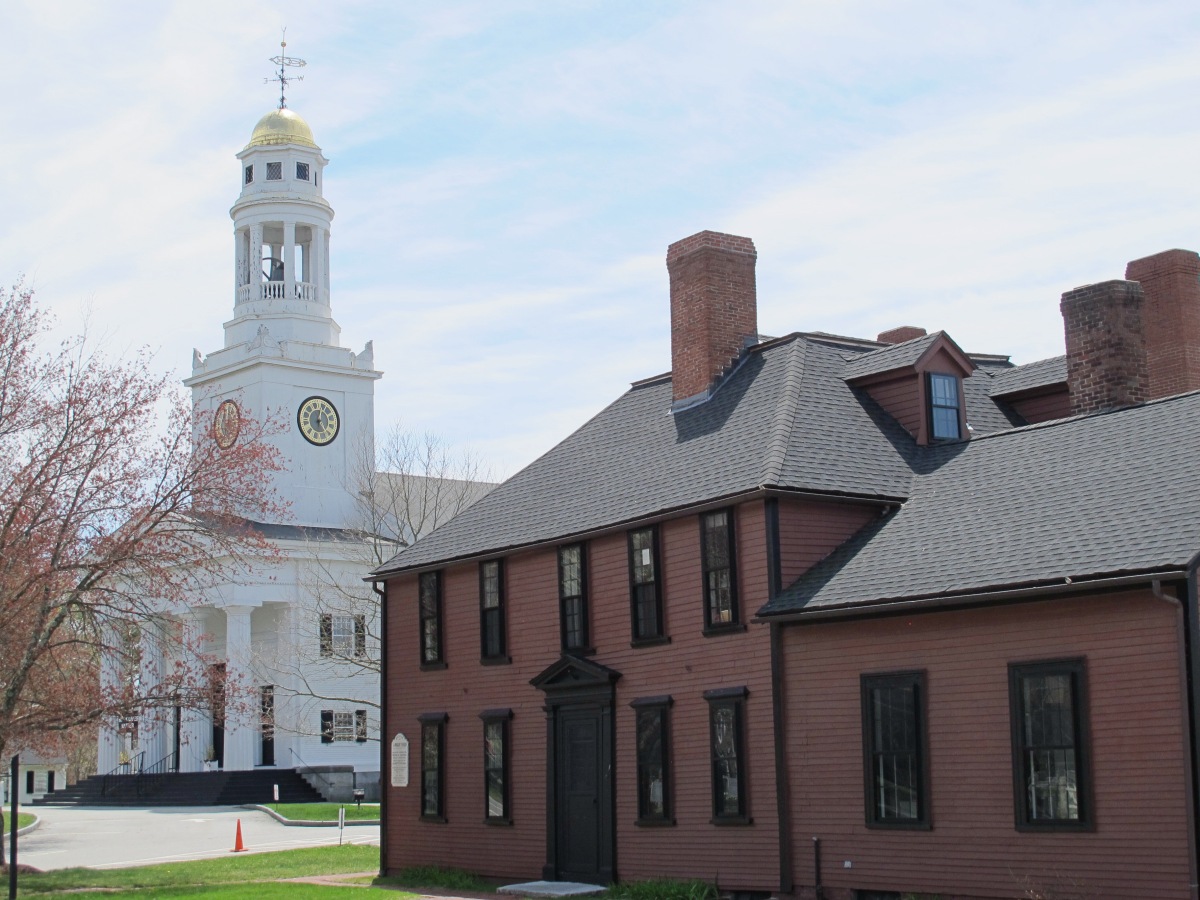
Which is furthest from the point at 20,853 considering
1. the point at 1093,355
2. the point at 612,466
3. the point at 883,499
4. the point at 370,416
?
the point at 370,416

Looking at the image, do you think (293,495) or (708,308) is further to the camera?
(293,495)

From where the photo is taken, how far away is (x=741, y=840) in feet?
69.6

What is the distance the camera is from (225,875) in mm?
27906

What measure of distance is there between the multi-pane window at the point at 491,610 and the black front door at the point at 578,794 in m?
2.33

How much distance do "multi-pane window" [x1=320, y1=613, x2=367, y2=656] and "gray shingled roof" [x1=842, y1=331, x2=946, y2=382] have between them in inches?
1107

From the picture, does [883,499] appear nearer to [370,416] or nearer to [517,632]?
[517,632]

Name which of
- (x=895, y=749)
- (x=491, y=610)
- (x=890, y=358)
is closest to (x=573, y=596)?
(x=491, y=610)

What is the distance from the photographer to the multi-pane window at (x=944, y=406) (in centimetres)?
2445

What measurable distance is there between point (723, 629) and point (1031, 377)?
8502 millimetres

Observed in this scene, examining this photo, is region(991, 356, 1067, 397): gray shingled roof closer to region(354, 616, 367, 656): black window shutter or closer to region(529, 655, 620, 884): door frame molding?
region(529, 655, 620, 884): door frame molding

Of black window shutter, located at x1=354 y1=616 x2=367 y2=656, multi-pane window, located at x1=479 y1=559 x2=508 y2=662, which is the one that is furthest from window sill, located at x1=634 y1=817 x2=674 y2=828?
black window shutter, located at x1=354 y1=616 x2=367 y2=656

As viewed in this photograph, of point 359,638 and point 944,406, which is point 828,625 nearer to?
point 944,406

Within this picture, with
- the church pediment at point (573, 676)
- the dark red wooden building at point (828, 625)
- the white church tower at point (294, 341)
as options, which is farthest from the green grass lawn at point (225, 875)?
the white church tower at point (294, 341)

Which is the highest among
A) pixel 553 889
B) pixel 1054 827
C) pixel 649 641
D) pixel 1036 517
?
pixel 1036 517
